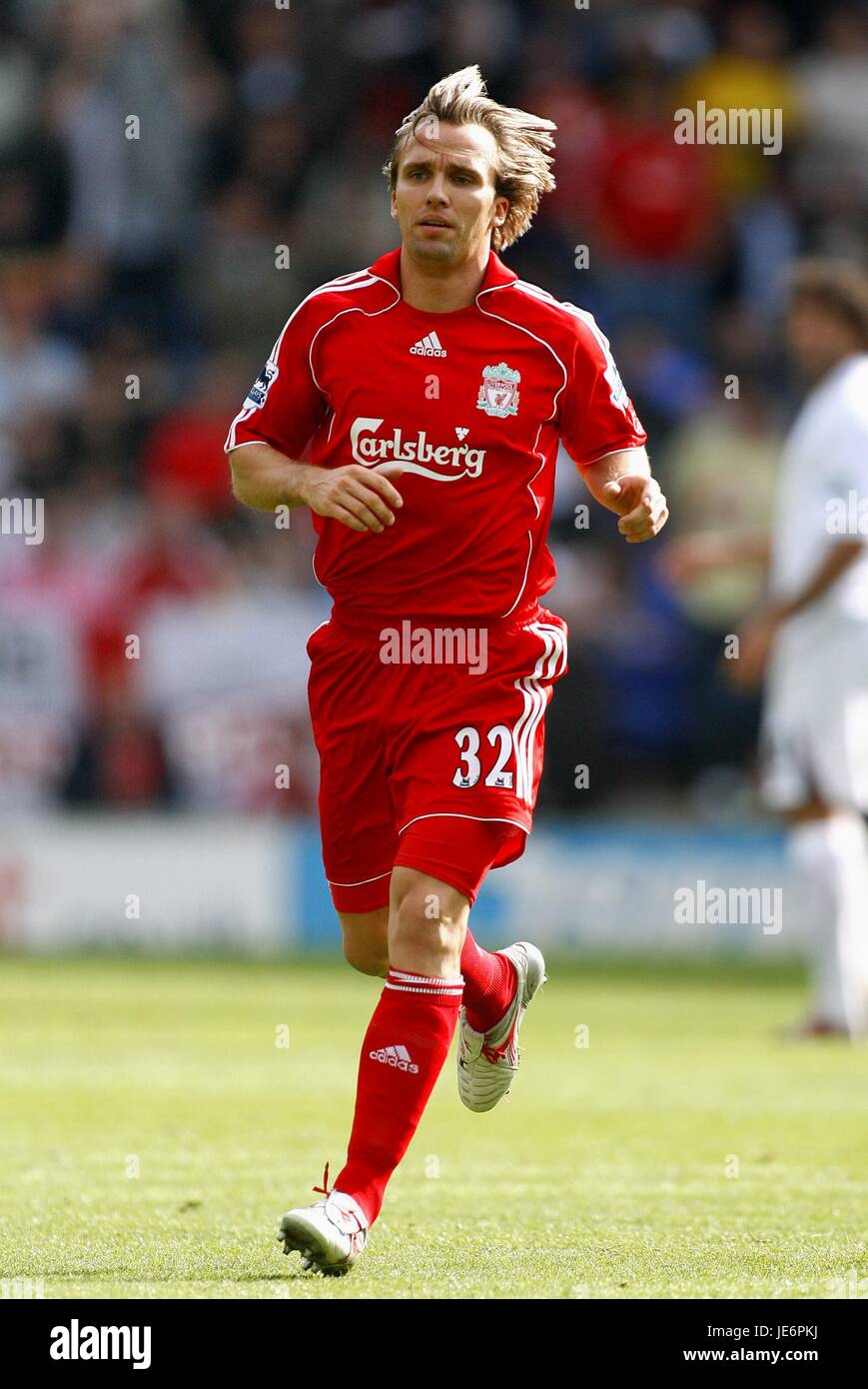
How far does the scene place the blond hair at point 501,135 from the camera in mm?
5094

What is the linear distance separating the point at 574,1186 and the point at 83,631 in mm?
8371

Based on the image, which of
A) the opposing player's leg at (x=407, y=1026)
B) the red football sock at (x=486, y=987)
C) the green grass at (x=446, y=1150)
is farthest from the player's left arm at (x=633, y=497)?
the green grass at (x=446, y=1150)

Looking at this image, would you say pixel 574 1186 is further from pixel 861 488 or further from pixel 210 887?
pixel 210 887

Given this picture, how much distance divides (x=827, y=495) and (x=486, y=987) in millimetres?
4126

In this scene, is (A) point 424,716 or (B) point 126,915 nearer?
(A) point 424,716

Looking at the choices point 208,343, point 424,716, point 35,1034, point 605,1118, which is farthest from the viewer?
point 208,343

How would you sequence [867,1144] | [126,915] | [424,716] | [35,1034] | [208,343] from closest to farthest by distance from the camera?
1. [424,716]
2. [867,1144]
3. [35,1034]
4. [126,915]
5. [208,343]

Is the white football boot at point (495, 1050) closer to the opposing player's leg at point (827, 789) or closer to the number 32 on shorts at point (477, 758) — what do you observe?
the number 32 on shorts at point (477, 758)

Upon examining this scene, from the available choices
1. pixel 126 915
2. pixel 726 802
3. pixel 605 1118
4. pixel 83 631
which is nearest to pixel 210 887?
pixel 126 915

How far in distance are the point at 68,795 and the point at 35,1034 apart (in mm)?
4519

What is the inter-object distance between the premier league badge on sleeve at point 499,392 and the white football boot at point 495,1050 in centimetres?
141

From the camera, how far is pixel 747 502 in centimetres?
1363

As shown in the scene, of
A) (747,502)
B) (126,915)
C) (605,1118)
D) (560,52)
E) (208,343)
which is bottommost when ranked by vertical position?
(126,915)

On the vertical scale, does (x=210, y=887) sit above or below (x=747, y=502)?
below
